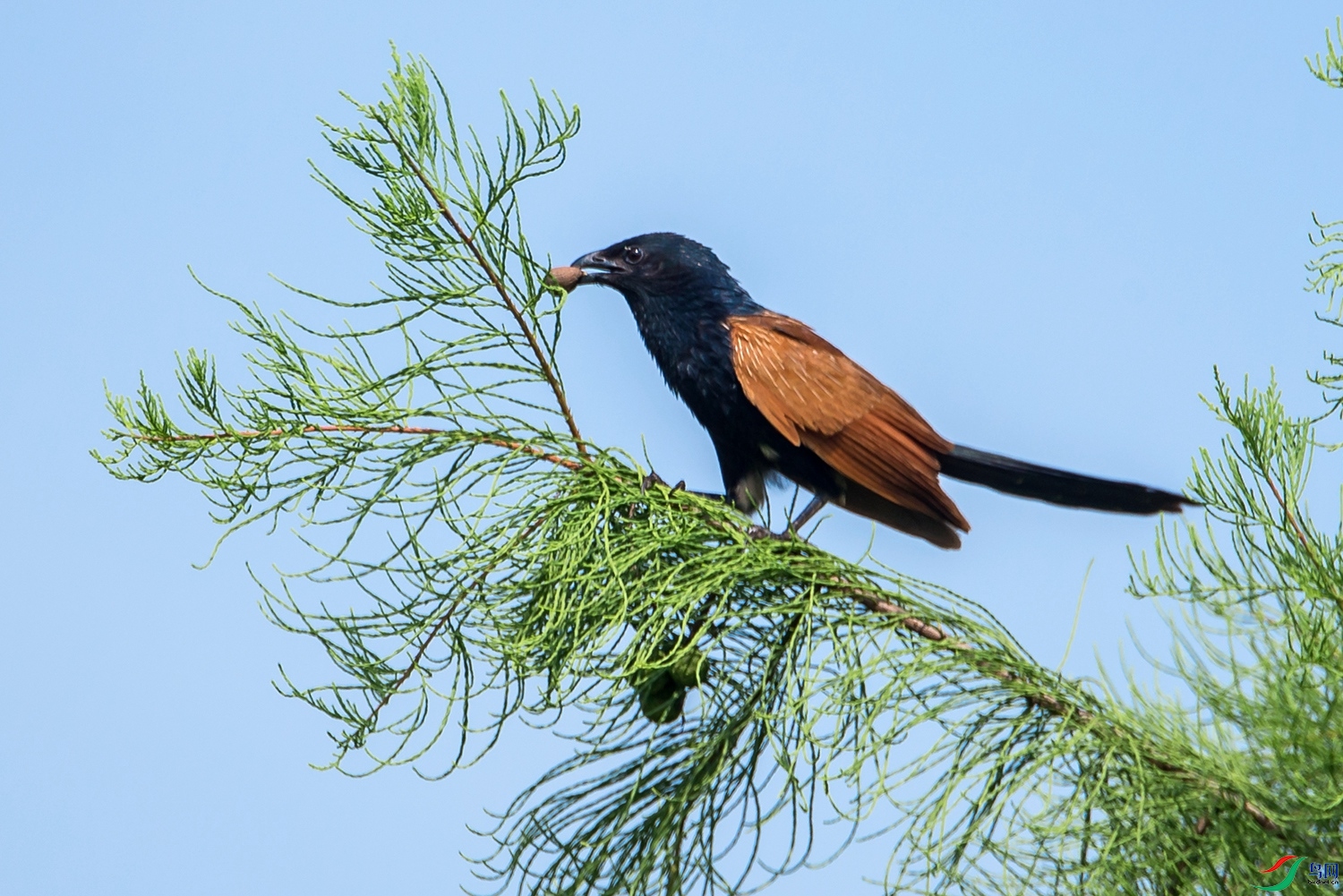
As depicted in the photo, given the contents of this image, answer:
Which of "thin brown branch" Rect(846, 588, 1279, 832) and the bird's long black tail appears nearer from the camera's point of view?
"thin brown branch" Rect(846, 588, 1279, 832)

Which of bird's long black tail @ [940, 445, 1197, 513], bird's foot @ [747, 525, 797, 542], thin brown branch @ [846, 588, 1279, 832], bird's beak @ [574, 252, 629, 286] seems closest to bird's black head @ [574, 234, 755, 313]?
bird's beak @ [574, 252, 629, 286]

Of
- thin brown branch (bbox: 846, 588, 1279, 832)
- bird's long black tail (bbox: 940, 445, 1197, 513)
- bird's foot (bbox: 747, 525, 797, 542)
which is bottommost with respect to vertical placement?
thin brown branch (bbox: 846, 588, 1279, 832)

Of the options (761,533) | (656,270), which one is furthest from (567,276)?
(761,533)

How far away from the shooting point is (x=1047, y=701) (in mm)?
1758

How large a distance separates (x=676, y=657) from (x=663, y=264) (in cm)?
179

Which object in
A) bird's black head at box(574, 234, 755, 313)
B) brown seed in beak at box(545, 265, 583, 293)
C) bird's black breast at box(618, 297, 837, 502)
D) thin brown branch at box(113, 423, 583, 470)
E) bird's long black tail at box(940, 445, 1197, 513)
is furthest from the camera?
bird's black head at box(574, 234, 755, 313)

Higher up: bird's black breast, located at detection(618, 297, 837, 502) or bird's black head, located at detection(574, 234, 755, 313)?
bird's black head, located at detection(574, 234, 755, 313)

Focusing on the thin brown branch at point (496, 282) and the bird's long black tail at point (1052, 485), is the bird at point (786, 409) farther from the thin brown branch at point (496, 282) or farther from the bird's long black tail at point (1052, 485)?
the thin brown branch at point (496, 282)

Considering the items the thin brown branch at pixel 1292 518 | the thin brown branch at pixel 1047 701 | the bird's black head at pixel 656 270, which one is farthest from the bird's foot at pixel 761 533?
the bird's black head at pixel 656 270

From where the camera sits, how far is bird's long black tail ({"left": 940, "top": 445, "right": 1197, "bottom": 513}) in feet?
9.36

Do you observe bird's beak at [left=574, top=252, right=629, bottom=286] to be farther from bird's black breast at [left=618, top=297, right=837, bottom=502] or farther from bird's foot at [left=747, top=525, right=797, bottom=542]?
bird's foot at [left=747, top=525, right=797, bottom=542]

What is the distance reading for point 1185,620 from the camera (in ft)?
6.14

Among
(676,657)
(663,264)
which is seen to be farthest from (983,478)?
(676,657)

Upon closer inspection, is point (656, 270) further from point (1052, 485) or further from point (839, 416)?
point (1052, 485)
